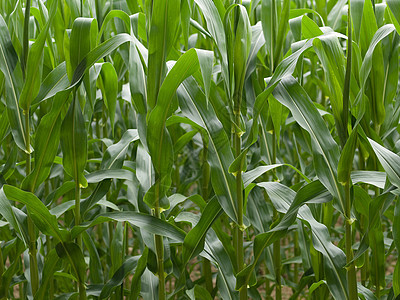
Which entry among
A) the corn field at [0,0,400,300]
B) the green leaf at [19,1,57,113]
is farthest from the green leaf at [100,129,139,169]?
the green leaf at [19,1,57,113]

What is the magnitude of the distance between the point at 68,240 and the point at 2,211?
0.54 ft

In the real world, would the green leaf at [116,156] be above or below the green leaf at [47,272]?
above

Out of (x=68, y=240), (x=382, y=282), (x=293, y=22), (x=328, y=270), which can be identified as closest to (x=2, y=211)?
(x=68, y=240)

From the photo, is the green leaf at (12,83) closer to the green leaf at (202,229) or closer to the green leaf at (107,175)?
the green leaf at (107,175)

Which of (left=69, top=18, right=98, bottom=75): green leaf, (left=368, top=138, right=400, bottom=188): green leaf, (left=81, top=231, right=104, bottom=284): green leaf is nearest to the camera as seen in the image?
(left=368, top=138, right=400, bottom=188): green leaf

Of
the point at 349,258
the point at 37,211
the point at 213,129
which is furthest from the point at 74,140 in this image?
the point at 349,258

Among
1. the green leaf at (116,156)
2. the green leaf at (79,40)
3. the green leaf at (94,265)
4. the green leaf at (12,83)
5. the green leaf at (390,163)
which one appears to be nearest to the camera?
the green leaf at (390,163)

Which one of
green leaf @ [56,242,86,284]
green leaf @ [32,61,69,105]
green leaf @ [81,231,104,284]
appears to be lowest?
green leaf @ [81,231,104,284]

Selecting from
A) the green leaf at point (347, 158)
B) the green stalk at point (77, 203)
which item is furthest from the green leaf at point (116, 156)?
the green leaf at point (347, 158)

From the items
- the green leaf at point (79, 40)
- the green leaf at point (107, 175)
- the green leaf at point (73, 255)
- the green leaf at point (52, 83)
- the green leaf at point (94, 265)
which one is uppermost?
the green leaf at point (79, 40)

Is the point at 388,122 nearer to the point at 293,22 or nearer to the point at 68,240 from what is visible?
the point at 293,22

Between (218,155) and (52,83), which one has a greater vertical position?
(52,83)

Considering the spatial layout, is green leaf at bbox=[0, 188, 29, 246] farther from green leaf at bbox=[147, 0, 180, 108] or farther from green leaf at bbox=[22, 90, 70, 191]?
green leaf at bbox=[147, 0, 180, 108]

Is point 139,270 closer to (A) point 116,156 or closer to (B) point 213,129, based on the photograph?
(A) point 116,156
